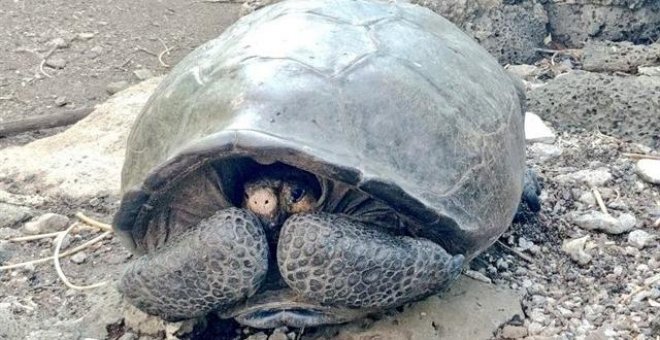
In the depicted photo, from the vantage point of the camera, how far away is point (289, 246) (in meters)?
2.25

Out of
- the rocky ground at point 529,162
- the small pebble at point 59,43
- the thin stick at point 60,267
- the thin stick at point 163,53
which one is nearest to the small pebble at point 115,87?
the rocky ground at point 529,162

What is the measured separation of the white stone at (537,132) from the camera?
3688 millimetres

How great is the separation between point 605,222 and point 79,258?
173cm

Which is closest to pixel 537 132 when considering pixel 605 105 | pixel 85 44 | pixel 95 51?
pixel 605 105

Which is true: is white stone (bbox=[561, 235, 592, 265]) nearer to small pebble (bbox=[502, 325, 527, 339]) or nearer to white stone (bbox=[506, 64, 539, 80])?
small pebble (bbox=[502, 325, 527, 339])

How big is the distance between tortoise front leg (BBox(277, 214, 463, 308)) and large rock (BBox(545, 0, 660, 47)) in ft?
A: 9.52

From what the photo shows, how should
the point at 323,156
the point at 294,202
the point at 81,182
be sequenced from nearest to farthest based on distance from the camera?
the point at 323,156, the point at 294,202, the point at 81,182

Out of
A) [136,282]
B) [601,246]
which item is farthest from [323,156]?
[601,246]

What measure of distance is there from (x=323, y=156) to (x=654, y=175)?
5.28 ft

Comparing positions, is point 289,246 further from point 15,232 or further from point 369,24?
point 15,232

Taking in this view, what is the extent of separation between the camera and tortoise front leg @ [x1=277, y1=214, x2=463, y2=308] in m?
2.25

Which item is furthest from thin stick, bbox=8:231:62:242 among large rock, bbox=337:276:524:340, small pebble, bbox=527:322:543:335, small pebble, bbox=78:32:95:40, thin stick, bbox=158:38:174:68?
small pebble, bbox=78:32:95:40

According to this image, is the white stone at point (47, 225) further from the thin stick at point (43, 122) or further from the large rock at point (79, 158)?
the thin stick at point (43, 122)

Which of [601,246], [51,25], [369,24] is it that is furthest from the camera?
[51,25]
